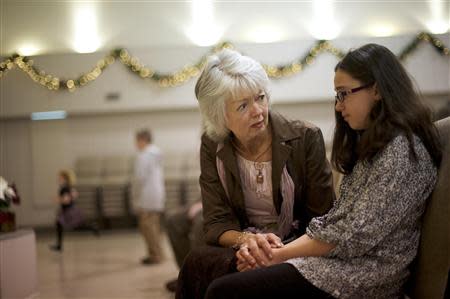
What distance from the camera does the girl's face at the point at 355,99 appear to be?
5.88ft

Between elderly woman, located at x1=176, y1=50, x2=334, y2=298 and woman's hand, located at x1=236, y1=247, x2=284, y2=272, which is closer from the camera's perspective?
woman's hand, located at x1=236, y1=247, x2=284, y2=272

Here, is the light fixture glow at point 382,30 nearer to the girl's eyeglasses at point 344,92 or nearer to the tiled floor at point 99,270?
the girl's eyeglasses at point 344,92

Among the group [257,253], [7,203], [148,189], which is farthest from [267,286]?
[148,189]

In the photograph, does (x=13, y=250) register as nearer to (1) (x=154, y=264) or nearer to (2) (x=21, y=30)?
(2) (x=21, y=30)

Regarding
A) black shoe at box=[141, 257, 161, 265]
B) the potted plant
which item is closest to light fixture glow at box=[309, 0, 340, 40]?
the potted plant

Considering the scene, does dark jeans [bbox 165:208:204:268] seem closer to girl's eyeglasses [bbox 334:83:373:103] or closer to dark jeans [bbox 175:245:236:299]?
dark jeans [bbox 175:245:236:299]

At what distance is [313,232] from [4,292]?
1.92m

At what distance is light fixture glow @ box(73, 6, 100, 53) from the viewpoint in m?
2.38

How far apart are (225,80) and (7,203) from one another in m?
1.68

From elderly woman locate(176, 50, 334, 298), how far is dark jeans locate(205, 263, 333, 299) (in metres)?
0.29

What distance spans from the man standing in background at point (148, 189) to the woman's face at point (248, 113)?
152 inches

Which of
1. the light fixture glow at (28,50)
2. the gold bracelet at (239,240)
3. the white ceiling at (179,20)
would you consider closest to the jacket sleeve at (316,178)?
the gold bracelet at (239,240)

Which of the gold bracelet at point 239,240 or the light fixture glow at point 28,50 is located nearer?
the gold bracelet at point 239,240

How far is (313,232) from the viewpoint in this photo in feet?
5.84
